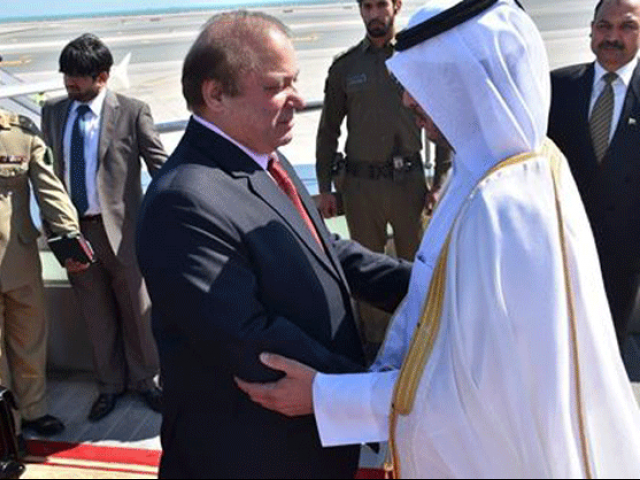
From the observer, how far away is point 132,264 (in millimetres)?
3488

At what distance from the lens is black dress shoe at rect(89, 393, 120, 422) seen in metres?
3.51

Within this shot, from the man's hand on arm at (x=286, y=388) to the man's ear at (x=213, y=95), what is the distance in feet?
1.71

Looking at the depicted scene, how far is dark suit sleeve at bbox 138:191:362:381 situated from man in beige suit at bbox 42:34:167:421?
1982 millimetres

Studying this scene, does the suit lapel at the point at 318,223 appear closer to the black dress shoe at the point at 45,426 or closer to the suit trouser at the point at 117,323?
the suit trouser at the point at 117,323

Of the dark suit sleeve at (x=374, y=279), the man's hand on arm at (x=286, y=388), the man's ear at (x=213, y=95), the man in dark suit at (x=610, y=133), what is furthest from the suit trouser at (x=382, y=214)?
the man's hand on arm at (x=286, y=388)

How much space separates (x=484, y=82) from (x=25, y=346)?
2690 mm

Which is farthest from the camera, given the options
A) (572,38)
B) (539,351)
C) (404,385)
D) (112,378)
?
(572,38)

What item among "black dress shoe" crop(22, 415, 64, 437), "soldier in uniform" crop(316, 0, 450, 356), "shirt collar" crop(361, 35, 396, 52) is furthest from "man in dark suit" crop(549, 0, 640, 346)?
"black dress shoe" crop(22, 415, 64, 437)

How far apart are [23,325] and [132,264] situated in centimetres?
55

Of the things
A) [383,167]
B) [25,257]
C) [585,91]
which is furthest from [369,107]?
[25,257]

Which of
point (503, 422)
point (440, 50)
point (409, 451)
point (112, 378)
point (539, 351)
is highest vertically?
point (440, 50)

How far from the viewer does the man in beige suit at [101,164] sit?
132 inches

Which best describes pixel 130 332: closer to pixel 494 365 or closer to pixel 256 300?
pixel 256 300

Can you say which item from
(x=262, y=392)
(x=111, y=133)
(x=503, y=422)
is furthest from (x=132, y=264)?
(x=503, y=422)
